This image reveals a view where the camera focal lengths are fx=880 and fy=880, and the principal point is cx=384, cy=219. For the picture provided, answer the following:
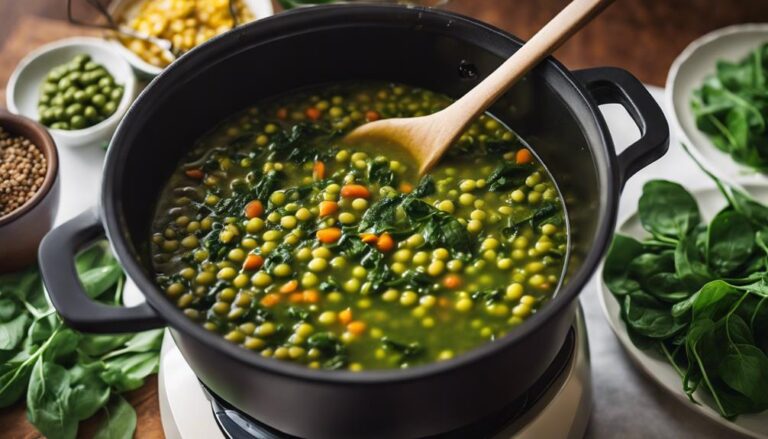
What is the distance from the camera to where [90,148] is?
262cm

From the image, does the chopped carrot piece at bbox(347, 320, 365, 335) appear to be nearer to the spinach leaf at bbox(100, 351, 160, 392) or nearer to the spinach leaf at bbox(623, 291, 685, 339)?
the spinach leaf at bbox(100, 351, 160, 392)

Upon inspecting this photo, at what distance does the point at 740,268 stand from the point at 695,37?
108 centimetres

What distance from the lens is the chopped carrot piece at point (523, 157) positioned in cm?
207

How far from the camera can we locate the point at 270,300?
180 cm

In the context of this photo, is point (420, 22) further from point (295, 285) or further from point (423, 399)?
point (423, 399)

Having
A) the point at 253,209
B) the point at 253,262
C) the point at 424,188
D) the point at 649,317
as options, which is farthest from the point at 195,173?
the point at 649,317

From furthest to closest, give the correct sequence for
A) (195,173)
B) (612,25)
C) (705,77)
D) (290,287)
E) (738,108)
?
(612,25)
(705,77)
(738,108)
(195,173)
(290,287)

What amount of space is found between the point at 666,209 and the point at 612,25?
92 cm

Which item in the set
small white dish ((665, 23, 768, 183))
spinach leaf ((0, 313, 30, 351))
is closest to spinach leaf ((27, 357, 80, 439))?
spinach leaf ((0, 313, 30, 351))

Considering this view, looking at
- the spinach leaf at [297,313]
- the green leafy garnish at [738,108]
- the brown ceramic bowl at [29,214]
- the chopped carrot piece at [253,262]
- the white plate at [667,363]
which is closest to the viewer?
the spinach leaf at [297,313]

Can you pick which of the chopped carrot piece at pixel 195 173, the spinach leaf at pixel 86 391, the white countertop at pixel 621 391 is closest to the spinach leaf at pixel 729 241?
the white countertop at pixel 621 391

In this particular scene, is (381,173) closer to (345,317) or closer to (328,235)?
(328,235)

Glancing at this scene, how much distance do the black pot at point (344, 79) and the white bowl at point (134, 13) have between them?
0.72 meters

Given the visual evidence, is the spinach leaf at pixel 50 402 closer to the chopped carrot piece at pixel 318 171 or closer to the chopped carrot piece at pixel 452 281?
the chopped carrot piece at pixel 318 171
